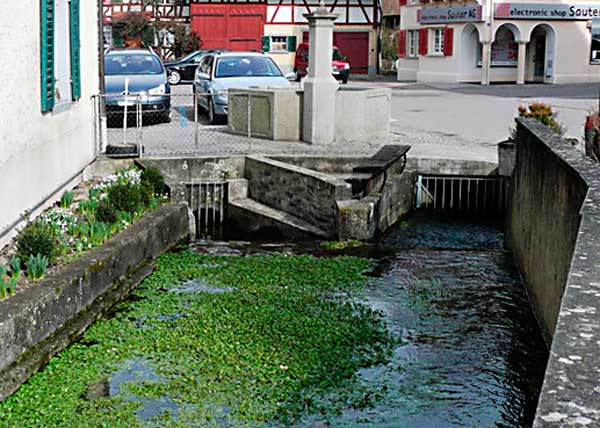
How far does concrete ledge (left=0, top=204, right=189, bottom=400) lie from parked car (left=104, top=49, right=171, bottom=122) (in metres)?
9.63

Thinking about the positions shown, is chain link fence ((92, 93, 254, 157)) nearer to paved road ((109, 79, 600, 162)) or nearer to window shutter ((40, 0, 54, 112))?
paved road ((109, 79, 600, 162))

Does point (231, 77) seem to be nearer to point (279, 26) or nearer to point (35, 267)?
point (35, 267)

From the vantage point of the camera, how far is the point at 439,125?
932 inches

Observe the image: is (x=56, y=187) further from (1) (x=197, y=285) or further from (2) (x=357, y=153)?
(2) (x=357, y=153)

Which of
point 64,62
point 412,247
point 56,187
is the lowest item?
point 412,247

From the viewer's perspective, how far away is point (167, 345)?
8273mm

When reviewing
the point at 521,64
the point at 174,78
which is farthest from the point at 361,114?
the point at 521,64

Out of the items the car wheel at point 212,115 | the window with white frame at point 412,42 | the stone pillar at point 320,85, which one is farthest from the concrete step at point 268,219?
the window with white frame at point 412,42

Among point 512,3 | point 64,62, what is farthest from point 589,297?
point 512,3

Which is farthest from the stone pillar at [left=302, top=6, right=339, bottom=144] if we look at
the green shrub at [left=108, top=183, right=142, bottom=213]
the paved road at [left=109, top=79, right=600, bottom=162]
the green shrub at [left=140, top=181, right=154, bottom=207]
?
the green shrub at [left=108, top=183, right=142, bottom=213]

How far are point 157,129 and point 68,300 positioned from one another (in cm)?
1293

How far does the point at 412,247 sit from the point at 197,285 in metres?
3.92

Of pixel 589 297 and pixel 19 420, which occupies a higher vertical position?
pixel 589 297

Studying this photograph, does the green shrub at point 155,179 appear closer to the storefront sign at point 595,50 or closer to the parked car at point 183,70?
the parked car at point 183,70
